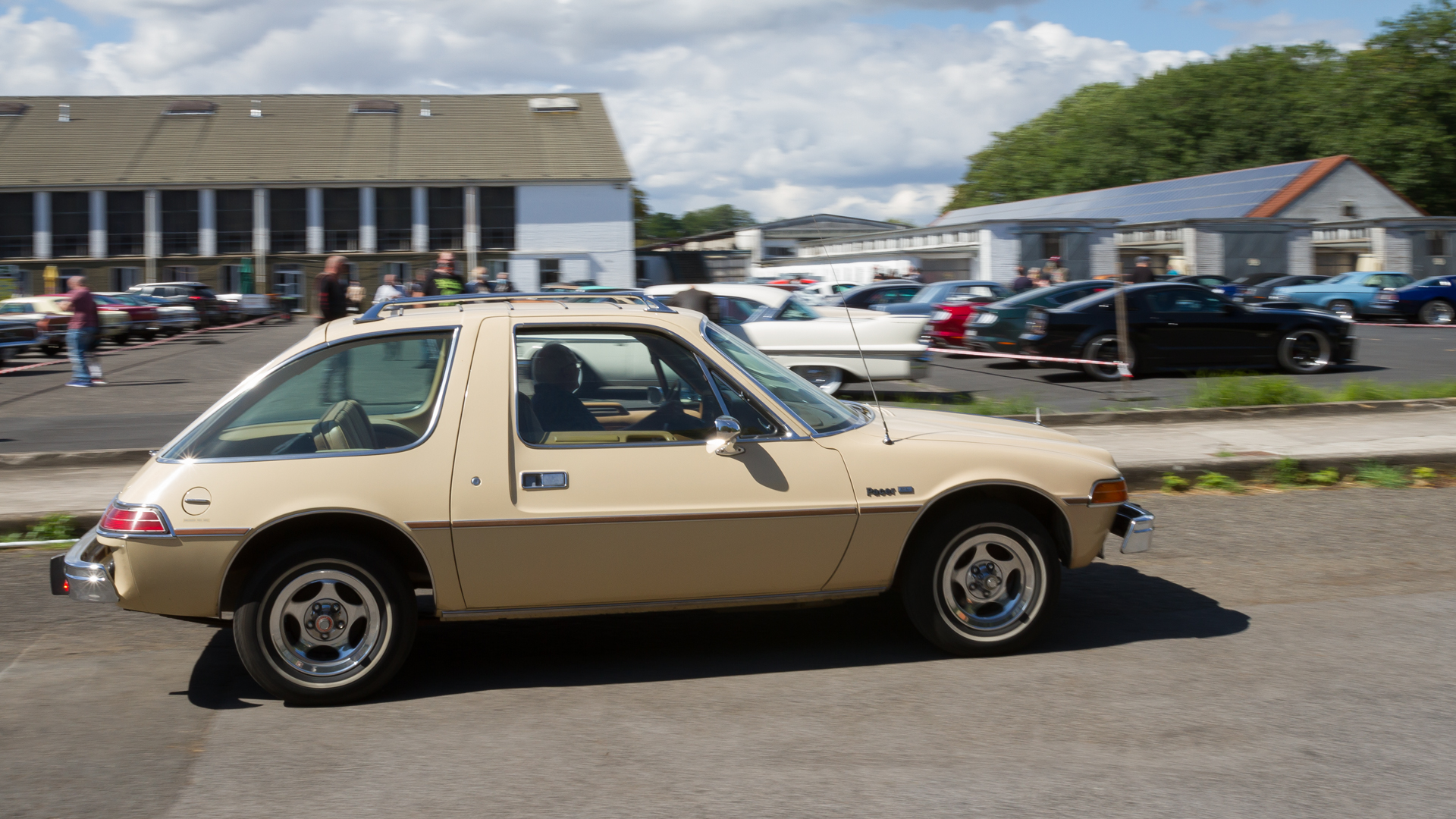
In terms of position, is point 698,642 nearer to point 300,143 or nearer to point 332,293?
point 332,293

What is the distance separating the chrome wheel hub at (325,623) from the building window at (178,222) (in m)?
59.6

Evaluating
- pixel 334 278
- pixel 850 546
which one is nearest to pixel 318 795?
pixel 850 546

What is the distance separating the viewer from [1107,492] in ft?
17.2

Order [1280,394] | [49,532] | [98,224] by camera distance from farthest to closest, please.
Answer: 1. [98,224]
2. [1280,394]
3. [49,532]

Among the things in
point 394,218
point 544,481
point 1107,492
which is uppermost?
point 394,218

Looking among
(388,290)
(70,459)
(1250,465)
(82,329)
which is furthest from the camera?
(82,329)

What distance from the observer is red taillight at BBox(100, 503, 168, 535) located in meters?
4.57

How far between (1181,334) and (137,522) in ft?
51.2

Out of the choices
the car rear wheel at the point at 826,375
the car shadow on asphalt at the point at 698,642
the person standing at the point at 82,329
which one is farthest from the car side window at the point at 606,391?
the person standing at the point at 82,329

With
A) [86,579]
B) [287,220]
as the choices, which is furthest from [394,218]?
[86,579]

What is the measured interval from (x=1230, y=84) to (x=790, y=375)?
7167 cm

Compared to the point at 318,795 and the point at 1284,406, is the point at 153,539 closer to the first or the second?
the point at 318,795

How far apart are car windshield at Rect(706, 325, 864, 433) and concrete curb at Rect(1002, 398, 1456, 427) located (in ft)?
22.2

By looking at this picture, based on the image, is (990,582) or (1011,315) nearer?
(990,582)
